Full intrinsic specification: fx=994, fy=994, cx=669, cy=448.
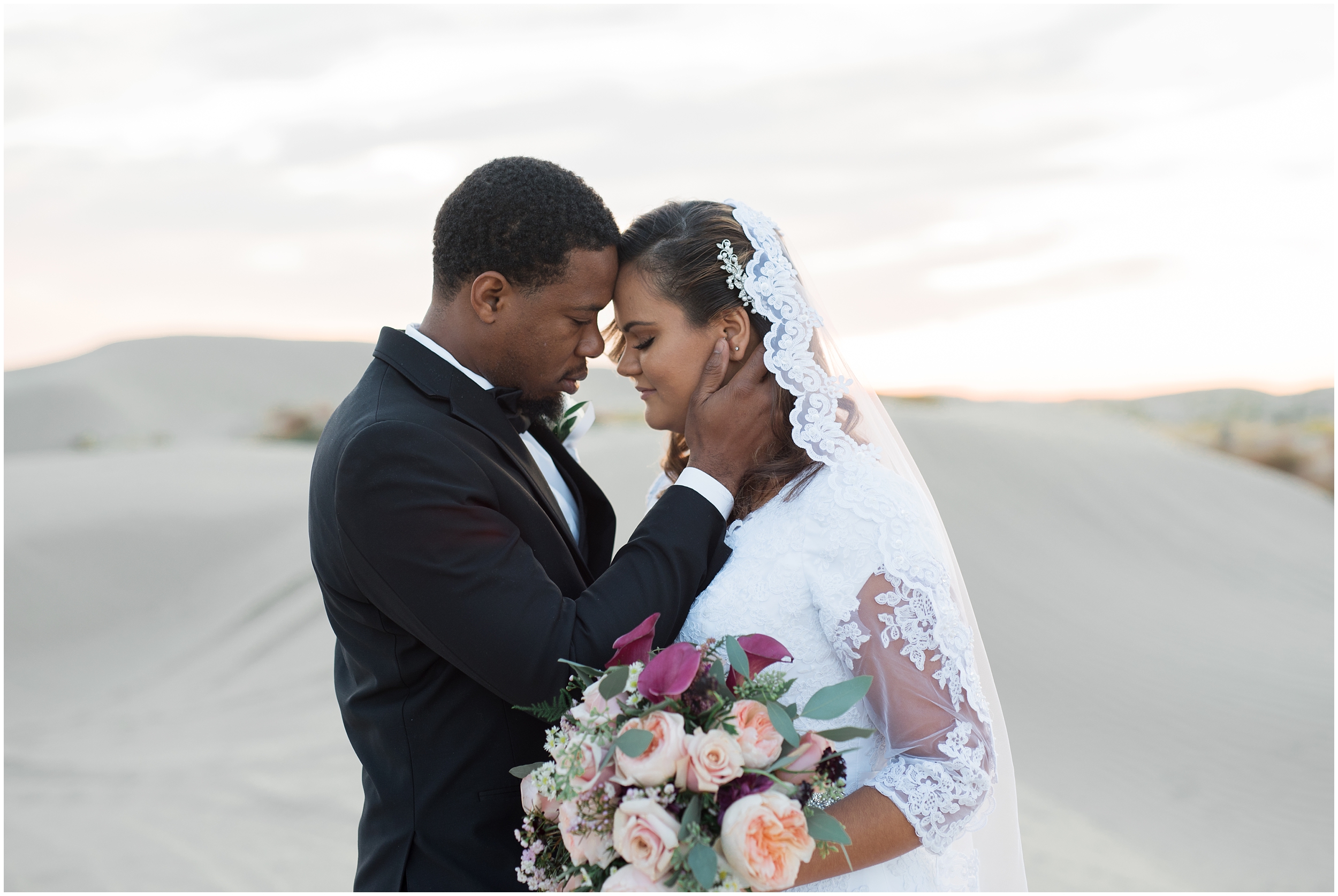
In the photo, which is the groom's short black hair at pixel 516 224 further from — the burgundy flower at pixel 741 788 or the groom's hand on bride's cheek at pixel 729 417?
the burgundy flower at pixel 741 788

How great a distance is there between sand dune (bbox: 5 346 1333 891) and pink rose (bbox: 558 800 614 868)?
17.5 ft

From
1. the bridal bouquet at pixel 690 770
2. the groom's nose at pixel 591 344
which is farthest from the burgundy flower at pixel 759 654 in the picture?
the groom's nose at pixel 591 344

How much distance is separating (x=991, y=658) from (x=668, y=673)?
10016 millimetres

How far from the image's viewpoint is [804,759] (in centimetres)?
206

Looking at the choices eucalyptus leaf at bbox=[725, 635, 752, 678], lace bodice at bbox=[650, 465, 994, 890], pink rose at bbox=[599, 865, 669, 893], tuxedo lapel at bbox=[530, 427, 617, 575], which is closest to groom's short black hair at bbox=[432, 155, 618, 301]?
tuxedo lapel at bbox=[530, 427, 617, 575]

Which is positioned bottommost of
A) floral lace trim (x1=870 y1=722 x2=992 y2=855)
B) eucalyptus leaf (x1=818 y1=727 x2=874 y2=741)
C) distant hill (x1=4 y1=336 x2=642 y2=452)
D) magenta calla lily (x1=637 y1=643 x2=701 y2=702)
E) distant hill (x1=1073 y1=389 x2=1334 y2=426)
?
distant hill (x1=1073 y1=389 x2=1334 y2=426)

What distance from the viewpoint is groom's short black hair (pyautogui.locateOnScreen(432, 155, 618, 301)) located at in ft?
9.27

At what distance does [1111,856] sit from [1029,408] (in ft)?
67.4

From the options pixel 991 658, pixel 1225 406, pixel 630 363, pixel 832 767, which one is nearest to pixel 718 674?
pixel 832 767

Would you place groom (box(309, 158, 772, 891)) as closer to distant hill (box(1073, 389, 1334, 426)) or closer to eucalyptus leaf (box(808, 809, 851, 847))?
eucalyptus leaf (box(808, 809, 851, 847))

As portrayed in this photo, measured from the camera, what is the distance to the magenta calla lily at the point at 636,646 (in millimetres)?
2150

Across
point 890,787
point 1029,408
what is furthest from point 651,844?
point 1029,408

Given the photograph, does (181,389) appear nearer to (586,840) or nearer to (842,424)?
(842,424)

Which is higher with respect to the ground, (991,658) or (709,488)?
(709,488)
